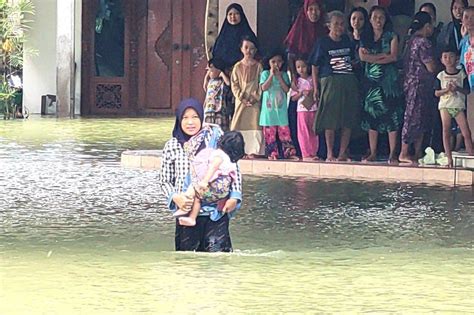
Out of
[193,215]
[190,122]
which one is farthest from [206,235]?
[190,122]

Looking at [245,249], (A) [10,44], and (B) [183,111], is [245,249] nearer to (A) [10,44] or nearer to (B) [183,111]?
(B) [183,111]

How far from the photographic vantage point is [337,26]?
1363 cm

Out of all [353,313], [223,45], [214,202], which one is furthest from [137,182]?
[353,313]

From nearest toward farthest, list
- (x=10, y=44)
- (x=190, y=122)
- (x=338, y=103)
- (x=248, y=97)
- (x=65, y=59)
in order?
(x=190, y=122), (x=338, y=103), (x=248, y=97), (x=10, y=44), (x=65, y=59)

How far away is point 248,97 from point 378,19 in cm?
185

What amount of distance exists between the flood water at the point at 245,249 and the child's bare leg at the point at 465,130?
953 mm

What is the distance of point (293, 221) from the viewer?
10.2m

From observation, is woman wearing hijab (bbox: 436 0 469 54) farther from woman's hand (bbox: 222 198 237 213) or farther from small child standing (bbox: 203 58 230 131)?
woman's hand (bbox: 222 198 237 213)

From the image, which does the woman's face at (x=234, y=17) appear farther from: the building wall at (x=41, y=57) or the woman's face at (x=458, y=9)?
the building wall at (x=41, y=57)

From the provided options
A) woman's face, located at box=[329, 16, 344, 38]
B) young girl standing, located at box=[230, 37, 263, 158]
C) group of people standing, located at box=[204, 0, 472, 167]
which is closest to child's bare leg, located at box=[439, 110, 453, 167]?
group of people standing, located at box=[204, 0, 472, 167]

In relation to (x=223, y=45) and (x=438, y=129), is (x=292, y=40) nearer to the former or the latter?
(x=223, y=45)

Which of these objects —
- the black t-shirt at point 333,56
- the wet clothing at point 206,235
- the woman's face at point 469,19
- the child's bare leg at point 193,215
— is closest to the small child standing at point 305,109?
the black t-shirt at point 333,56

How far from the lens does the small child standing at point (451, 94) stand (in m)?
13.2

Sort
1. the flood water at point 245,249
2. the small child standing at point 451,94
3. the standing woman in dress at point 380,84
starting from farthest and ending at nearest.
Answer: the standing woman in dress at point 380,84, the small child standing at point 451,94, the flood water at point 245,249
